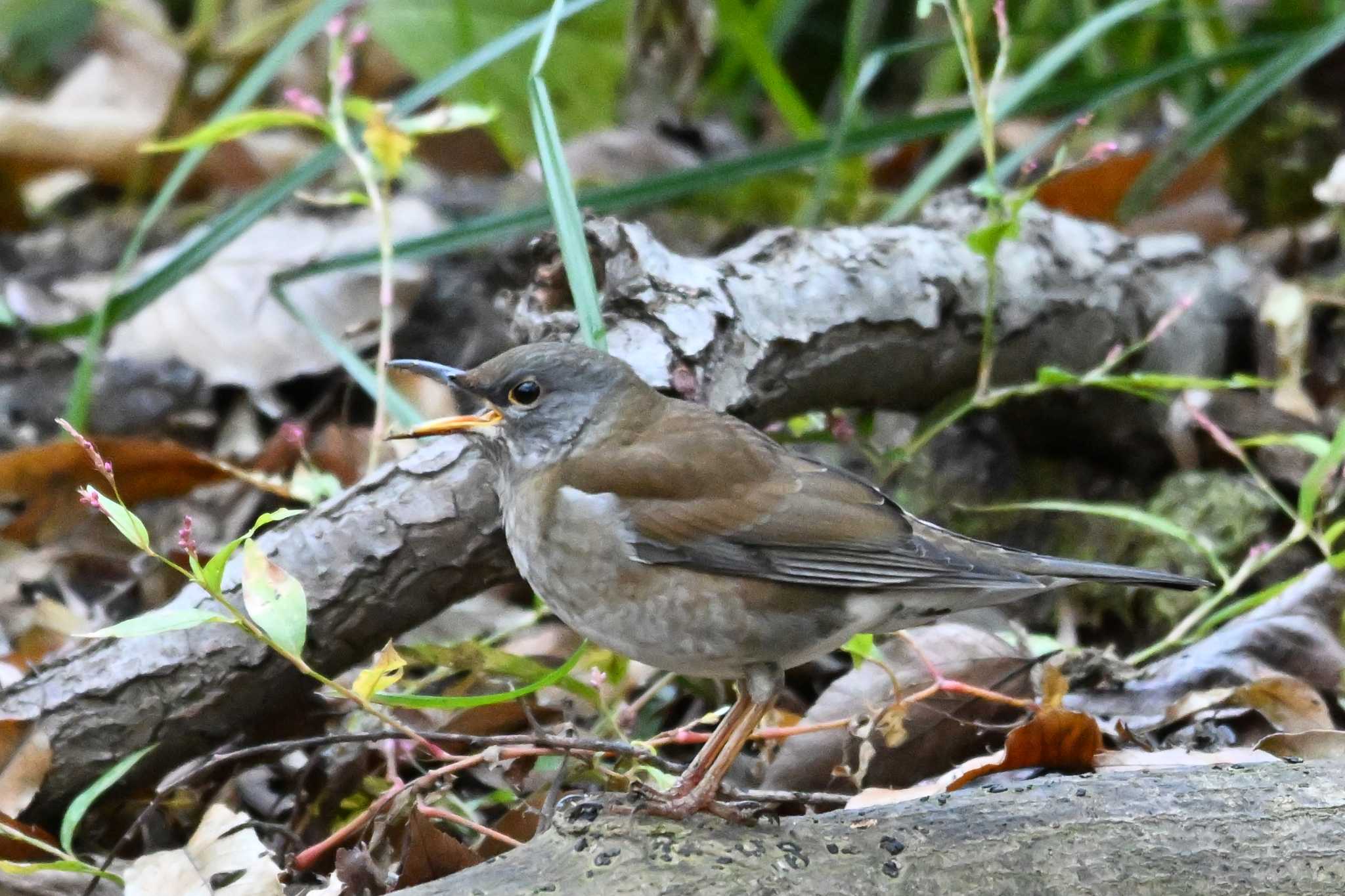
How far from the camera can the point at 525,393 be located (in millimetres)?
3271

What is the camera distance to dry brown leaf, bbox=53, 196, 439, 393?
17.2 feet

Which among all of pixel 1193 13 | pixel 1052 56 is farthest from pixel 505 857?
pixel 1193 13

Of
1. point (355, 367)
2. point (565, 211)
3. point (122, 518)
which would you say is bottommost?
point (355, 367)

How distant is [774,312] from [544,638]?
105 centimetres

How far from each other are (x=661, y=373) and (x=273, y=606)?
1240mm

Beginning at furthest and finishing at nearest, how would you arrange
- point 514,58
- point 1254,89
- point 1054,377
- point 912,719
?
point 514,58
point 1254,89
point 1054,377
point 912,719

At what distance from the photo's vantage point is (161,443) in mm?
4578

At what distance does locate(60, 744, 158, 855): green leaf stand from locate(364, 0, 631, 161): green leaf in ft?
11.9

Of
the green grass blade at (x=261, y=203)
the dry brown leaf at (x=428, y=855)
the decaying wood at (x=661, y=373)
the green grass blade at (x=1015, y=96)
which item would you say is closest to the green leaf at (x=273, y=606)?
the dry brown leaf at (x=428, y=855)

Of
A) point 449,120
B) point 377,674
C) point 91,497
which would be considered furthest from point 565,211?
point 91,497

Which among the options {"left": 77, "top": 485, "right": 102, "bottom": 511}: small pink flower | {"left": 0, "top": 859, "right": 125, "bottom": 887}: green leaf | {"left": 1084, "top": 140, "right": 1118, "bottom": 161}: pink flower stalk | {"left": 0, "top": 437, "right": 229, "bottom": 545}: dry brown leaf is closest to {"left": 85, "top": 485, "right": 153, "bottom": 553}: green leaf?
{"left": 77, "top": 485, "right": 102, "bottom": 511}: small pink flower

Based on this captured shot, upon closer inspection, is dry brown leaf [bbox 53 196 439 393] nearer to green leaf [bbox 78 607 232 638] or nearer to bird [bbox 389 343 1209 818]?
bird [bbox 389 343 1209 818]

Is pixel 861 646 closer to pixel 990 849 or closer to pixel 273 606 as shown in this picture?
pixel 990 849

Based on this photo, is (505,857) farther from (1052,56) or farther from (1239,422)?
(1052,56)
